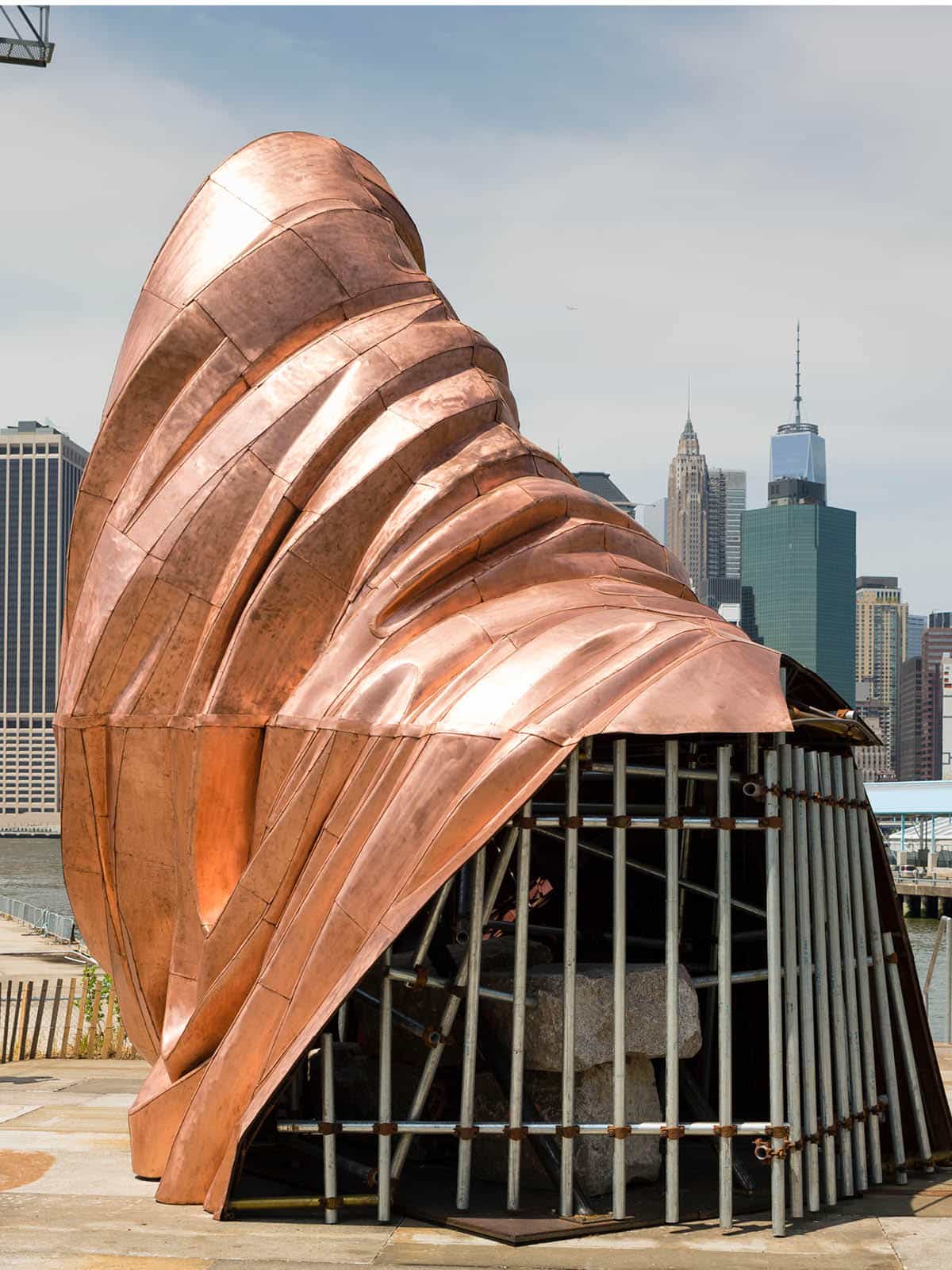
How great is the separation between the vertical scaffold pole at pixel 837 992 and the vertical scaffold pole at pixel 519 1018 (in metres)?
2.50

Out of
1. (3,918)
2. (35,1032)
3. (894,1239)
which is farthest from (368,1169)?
(3,918)

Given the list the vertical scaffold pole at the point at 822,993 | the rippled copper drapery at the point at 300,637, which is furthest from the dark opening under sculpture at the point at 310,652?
the vertical scaffold pole at the point at 822,993

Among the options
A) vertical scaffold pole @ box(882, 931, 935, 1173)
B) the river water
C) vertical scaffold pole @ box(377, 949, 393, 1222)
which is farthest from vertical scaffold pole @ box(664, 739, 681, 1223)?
the river water

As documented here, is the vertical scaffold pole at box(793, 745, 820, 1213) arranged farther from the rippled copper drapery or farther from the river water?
the river water

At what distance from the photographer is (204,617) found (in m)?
13.1

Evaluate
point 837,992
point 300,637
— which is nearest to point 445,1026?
point 837,992

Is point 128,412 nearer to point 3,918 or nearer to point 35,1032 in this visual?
point 35,1032

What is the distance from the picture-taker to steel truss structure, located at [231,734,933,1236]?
440 inches

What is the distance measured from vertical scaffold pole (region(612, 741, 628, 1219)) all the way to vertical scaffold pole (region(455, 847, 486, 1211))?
3.13 feet

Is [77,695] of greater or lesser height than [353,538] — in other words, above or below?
below

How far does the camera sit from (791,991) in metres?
11.4

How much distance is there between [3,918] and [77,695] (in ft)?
155

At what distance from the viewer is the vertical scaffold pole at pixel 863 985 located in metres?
12.6

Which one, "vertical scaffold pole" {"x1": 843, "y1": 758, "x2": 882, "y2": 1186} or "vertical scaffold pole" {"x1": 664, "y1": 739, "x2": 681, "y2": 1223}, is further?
"vertical scaffold pole" {"x1": 843, "y1": 758, "x2": 882, "y2": 1186}
